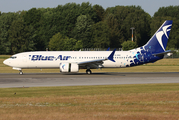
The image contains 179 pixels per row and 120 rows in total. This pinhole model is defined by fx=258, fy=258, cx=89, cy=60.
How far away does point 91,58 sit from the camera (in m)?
40.6

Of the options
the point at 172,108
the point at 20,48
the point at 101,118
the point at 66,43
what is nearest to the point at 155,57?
the point at 172,108

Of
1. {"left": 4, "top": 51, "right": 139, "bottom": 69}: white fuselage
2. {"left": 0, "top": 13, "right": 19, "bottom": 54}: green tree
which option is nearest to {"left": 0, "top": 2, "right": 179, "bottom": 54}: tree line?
{"left": 0, "top": 13, "right": 19, "bottom": 54}: green tree

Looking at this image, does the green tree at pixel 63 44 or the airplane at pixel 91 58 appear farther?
the green tree at pixel 63 44

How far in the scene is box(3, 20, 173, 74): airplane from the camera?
39.5 metres

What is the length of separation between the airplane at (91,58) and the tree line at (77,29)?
64.7m

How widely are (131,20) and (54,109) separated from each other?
118 m

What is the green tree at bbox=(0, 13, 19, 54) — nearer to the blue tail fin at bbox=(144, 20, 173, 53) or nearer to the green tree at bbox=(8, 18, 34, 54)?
the green tree at bbox=(8, 18, 34, 54)

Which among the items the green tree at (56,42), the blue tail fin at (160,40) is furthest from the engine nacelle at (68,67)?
the green tree at (56,42)

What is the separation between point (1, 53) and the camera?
120000 mm

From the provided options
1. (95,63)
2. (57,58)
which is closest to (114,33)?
(95,63)

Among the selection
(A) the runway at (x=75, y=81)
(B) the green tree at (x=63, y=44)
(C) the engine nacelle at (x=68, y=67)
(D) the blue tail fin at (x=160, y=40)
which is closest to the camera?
(A) the runway at (x=75, y=81)

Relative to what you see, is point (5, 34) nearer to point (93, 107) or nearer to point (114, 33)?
point (114, 33)

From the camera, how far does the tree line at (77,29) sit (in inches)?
4599

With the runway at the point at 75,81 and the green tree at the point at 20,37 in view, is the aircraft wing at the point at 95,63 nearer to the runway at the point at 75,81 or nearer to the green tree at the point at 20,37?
the runway at the point at 75,81
